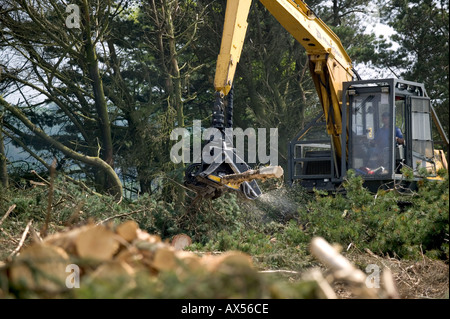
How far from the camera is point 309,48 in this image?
34.8 ft

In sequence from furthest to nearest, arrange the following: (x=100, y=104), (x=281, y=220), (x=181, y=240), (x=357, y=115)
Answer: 1. (x=100, y=104)
2. (x=357, y=115)
3. (x=281, y=220)
4. (x=181, y=240)

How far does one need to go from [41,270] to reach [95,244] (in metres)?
0.26

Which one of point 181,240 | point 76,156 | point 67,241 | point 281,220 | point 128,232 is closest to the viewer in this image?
point 67,241

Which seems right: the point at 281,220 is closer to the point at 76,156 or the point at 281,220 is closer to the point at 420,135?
the point at 420,135

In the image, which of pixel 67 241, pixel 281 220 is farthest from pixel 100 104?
pixel 67 241

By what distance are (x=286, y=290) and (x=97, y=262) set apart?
0.84 meters

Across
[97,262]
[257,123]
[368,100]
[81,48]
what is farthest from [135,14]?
[97,262]

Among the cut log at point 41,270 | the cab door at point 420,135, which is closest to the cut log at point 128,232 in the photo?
the cut log at point 41,270

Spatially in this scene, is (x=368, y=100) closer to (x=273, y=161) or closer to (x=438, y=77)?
(x=273, y=161)

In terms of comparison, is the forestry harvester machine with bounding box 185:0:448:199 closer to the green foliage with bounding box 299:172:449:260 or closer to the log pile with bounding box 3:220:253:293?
the green foliage with bounding box 299:172:449:260

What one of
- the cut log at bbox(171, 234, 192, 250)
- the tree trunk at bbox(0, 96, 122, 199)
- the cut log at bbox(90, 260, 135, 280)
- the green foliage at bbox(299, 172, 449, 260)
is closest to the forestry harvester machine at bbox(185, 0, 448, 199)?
the green foliage at bbox(299, 172, 449, 260)

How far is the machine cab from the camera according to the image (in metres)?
10.3

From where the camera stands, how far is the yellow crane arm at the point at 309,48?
7.99 metres

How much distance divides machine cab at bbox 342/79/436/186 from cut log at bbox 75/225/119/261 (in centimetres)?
813
